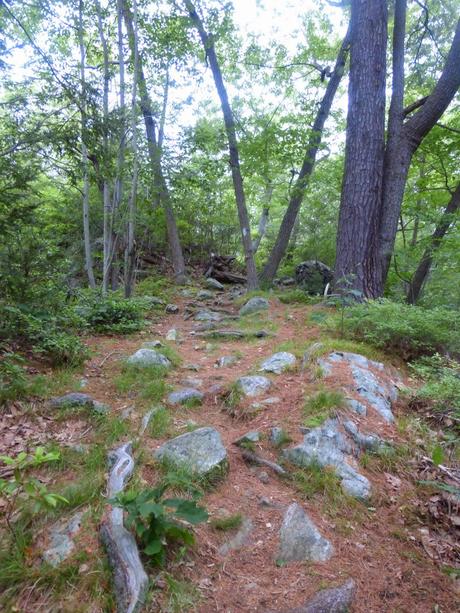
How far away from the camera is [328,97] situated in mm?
9078

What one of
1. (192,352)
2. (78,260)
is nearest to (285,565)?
(192,352)

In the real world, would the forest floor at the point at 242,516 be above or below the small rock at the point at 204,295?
below

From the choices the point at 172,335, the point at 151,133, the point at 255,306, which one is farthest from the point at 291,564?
the point at 151,133

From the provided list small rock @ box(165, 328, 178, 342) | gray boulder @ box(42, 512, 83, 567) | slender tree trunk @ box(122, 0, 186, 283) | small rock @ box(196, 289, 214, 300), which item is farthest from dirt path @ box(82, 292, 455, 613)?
slender tree trunk @ box(122, 0, 186, 283)

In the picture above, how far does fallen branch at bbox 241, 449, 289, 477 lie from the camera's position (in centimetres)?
260

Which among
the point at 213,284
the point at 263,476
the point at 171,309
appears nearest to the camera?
the point at 263,476

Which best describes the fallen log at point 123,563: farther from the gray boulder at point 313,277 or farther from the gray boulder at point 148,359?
the gray boulder at point 313,277

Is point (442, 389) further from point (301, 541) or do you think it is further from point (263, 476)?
point (301, 541)

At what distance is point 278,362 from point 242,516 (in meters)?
2.16

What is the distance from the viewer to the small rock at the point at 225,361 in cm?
461

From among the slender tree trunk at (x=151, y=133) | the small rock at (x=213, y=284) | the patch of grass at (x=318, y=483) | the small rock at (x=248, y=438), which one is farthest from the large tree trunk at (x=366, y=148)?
the small rock at (x=213, y=284)

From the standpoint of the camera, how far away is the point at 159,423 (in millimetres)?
3002

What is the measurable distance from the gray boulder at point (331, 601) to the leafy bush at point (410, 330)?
2.81m

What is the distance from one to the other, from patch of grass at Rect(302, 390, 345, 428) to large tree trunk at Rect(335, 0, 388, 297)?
2.72m
